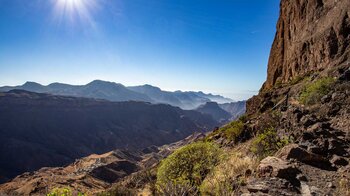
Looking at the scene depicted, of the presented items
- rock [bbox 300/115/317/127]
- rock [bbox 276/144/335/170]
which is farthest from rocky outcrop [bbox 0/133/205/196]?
rock [bbox 276/144/335/170]

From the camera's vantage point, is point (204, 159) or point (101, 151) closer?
point (204, 159)

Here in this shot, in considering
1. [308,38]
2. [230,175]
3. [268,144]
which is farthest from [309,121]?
[308,38]

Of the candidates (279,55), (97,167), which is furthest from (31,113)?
(279,55)

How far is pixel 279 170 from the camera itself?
8250 millimetres

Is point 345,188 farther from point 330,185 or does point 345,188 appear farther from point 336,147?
point 336,147

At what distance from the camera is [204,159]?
15.6m

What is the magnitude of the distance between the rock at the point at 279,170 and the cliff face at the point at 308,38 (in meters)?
25.5

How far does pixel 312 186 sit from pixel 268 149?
259 inches

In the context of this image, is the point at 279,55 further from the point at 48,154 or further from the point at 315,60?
the point at 48,154

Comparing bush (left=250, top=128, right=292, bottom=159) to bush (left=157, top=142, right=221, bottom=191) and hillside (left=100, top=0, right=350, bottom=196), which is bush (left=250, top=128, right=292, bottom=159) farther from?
bush (left=157, top=142, right=221, bottom=191)

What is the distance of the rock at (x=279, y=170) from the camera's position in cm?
819

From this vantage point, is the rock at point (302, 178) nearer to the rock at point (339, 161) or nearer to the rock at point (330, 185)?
the rock at point (330, 185)

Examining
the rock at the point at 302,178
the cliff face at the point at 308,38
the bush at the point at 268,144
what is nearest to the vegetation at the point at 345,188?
the rock at the point at 302,178

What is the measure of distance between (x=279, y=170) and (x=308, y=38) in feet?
132
